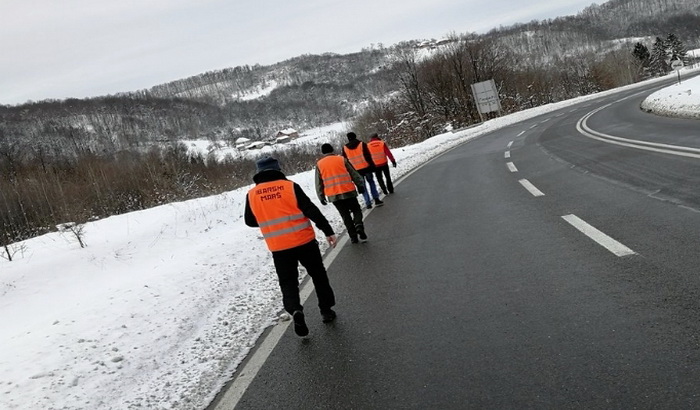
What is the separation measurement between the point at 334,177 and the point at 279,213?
150 inches

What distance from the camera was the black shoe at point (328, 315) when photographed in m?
4.82

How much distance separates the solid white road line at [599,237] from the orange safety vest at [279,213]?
3.24m

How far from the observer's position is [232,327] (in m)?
5.18

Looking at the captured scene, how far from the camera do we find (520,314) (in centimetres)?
399

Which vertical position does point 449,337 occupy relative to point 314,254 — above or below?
below

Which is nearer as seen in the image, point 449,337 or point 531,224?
point 449,337

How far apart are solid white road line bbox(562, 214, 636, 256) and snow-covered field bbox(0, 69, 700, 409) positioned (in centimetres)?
363

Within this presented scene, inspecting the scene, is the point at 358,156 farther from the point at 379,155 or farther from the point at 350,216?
the point at 350,216

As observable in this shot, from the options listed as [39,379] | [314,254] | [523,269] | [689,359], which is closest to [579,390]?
[689,359]

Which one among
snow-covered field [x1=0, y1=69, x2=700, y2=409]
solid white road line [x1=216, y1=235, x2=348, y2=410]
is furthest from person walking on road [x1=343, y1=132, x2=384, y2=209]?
solid white road line [x1=216, y1=235, x2=348, y2=410]

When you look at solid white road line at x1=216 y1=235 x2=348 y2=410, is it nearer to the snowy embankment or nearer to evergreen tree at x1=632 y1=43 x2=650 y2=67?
the snowy embankment

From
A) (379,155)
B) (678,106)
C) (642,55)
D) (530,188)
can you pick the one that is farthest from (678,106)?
(642,55)

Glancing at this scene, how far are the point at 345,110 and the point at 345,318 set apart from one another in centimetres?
18683

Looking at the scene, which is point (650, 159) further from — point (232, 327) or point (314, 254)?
point (232, 327)
